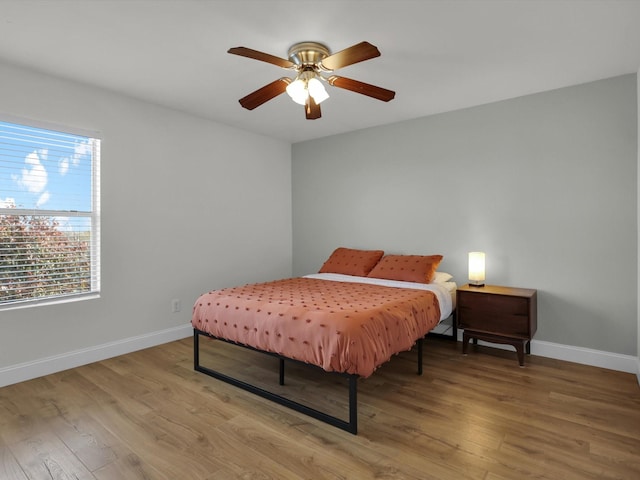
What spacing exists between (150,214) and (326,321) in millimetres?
2379

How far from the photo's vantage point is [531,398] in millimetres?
2504

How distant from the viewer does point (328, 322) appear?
2.18 m

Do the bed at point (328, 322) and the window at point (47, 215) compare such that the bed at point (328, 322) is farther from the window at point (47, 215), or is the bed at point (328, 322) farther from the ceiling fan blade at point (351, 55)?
the ceiling fan blade at point (351, 55)

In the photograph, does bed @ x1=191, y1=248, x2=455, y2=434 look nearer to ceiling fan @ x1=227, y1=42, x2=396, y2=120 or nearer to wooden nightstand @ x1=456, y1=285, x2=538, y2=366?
wooden nightstand @ x1=456, y1=285, x2=538, y2=366

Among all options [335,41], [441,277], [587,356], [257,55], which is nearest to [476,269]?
[441,277]

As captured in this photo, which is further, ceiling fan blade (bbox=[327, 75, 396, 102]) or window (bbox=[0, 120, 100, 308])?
window (bbox=[0, 120, 100, 308])

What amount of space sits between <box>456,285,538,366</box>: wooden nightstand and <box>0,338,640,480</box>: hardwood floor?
263 millimetres

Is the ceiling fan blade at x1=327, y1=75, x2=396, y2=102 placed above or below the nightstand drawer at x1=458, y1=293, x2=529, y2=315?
above

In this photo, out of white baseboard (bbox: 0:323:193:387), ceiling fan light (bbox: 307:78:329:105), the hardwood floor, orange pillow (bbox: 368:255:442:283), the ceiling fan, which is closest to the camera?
the hardwood floor

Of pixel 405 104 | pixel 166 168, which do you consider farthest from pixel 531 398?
pixel 166 168

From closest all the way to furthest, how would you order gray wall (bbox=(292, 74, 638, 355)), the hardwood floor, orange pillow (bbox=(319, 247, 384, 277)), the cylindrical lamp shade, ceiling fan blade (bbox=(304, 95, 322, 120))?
1. the hardwood floor
2. ceiling fan blade (bbox=(304, 95, 322, 120))
3. gray wall (bbox=(292, 74, 638, 355))
4. the cylindrical lamp shade
5. orange pillow (bbox=(319, 247, 384, 277))

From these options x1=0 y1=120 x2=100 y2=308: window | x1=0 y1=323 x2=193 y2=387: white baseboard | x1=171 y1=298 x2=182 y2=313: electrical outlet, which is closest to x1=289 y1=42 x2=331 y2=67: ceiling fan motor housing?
x1=0 y1=120 x2=100 y2=308: window

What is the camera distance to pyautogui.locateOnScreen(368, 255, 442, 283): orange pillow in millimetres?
3605

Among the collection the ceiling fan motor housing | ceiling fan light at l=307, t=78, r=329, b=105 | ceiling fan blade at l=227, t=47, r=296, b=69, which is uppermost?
the ceiling fan motor housing
